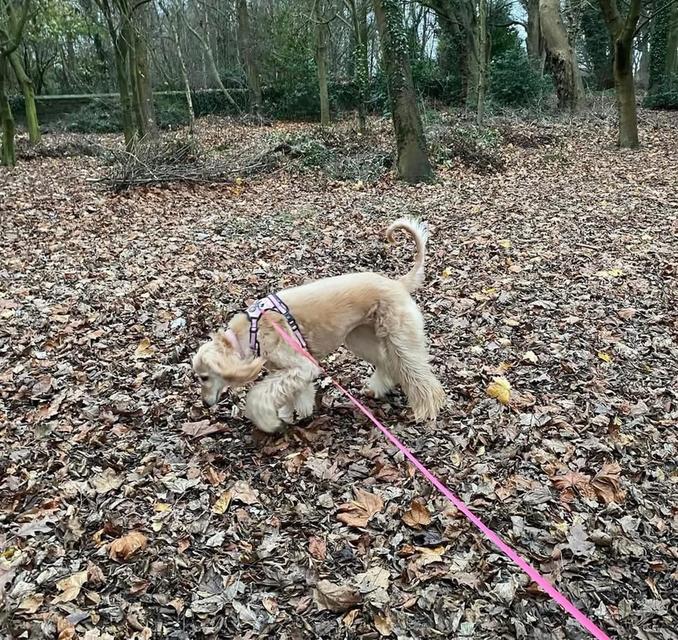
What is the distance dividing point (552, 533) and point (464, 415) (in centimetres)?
139

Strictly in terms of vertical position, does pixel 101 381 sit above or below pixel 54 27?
below

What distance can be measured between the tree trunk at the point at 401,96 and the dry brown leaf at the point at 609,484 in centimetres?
1029

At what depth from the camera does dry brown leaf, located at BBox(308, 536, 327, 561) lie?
352 cm

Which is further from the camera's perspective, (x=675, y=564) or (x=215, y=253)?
(x=215, y=253)

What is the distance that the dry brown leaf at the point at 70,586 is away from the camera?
10.6ft

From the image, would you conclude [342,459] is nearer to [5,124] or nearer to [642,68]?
[5,124]

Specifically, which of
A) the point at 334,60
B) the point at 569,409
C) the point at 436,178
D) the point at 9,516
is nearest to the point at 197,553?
the point at 9,516

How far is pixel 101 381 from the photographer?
5586mm

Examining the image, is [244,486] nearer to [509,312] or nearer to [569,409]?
[569,409]

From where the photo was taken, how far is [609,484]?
3914 millimetres

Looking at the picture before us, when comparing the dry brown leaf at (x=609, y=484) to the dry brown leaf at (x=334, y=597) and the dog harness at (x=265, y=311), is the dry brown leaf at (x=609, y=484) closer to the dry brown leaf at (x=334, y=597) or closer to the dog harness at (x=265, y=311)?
the dry brown leaf at (x=334, y=597)

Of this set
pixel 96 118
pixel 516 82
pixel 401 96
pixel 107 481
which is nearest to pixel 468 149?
pixel 401 96

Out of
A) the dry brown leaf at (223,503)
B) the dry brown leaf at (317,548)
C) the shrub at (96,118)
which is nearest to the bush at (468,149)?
the dry brown leaf at (223,503)

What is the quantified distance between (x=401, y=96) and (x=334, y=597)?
1198cm
